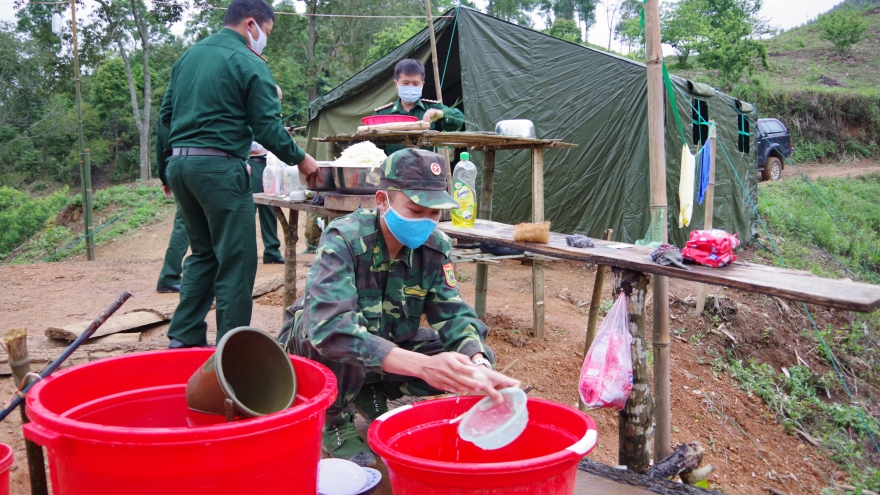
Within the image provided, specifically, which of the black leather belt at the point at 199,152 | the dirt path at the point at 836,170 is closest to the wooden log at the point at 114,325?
the black leather belt at the point at 199,152

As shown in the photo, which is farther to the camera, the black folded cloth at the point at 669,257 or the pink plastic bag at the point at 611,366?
the pink plastic bag at the point at 611,366

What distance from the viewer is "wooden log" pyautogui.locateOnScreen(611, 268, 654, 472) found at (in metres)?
2.84

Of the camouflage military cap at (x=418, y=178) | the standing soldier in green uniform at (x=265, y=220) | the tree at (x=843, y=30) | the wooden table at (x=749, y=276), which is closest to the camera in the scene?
the wooden table at (x=749, y=276)

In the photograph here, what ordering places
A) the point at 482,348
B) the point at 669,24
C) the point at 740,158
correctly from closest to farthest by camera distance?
1. the point at 482,348
2. the point at 740,158
3. the point at 669,24

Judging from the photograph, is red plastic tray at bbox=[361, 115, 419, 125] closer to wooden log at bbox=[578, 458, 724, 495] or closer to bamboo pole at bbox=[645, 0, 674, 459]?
bamboo pole at bbox=[645, 0, 674, 459]

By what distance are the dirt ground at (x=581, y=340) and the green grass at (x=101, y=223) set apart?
20.9ft

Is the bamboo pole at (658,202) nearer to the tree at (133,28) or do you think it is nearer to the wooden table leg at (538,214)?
the wooden table leg at (538,214)

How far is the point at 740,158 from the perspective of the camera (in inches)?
375

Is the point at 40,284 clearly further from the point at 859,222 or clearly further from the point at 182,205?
the point at 859,222

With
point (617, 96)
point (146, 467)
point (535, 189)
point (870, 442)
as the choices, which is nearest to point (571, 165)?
point (617, 96)

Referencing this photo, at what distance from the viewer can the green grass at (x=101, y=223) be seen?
13.6m

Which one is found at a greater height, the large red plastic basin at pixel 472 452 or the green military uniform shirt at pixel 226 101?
the green military uniform shirt at pixel 226 101

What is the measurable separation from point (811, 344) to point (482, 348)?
6484 millimetres

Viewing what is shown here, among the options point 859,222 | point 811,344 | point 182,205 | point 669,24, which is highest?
point 669,24
